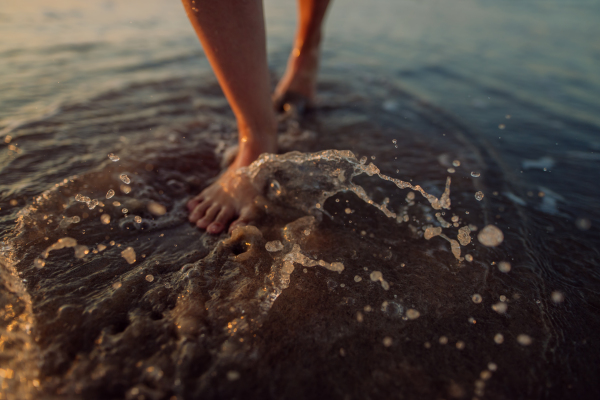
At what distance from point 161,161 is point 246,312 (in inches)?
44.1

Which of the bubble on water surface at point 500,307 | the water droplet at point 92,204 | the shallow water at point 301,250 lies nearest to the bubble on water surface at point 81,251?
the shallow water at point 301,250

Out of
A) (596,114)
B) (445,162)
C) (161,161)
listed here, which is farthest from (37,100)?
(596,114)

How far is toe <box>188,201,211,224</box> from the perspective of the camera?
4.86 ft

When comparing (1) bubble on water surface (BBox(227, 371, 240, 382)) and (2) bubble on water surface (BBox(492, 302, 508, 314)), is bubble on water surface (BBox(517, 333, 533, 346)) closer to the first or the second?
(2) bubble on water surface (BBox(492, 302, 508, 314))

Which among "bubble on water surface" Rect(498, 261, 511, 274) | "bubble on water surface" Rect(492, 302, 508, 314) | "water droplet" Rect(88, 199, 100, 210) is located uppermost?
"water droplet" Rect(88, 199, 100, 210)

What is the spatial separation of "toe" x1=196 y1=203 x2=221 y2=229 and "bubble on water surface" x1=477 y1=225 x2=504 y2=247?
44.1 inches

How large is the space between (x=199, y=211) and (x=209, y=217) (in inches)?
2.8

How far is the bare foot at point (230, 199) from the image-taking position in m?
1.46

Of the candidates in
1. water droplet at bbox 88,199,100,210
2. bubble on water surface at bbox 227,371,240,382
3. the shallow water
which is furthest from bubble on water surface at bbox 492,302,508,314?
water droplet at bbox 88,199,100,210

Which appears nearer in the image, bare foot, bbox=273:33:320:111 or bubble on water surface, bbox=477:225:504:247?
bubble on water surface, bbox=477:225:504:247

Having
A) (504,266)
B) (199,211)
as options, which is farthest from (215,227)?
(504,266)

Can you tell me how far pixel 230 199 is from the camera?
1.56m

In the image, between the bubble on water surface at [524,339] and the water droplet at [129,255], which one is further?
the water droplet at [129,255]

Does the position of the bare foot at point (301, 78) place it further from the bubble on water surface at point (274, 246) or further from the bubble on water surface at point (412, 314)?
the bubble on water surface at point (412, 314)
